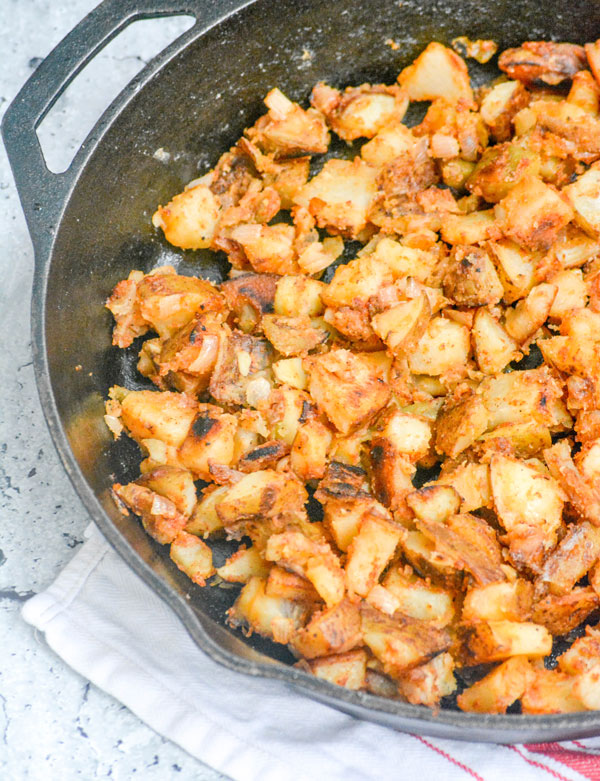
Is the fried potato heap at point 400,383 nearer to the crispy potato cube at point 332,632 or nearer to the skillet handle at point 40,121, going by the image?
the crispy potato cube at point 332,632

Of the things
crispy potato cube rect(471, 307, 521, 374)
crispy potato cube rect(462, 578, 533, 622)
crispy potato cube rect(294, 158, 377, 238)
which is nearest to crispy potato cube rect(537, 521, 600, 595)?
crispy potato cube rect(462, 578, 533, 622)

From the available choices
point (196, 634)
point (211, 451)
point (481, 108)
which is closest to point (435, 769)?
point (196, 634)

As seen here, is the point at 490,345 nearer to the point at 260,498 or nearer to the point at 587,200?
the point at 587,200

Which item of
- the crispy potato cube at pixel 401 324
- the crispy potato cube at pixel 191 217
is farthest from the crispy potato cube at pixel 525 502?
the crispy potato cube at pixel 191 217

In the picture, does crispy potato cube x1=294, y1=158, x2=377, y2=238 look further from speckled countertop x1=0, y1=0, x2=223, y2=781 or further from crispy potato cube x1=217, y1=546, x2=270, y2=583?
crispy potato cube x1=217, y1=546, x2=270, y2=583

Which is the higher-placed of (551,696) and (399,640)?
(399,640)

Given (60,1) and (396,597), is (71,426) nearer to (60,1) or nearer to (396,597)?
(396,597)

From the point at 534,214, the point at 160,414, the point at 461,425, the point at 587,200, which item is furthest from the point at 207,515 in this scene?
the point at 587,200
